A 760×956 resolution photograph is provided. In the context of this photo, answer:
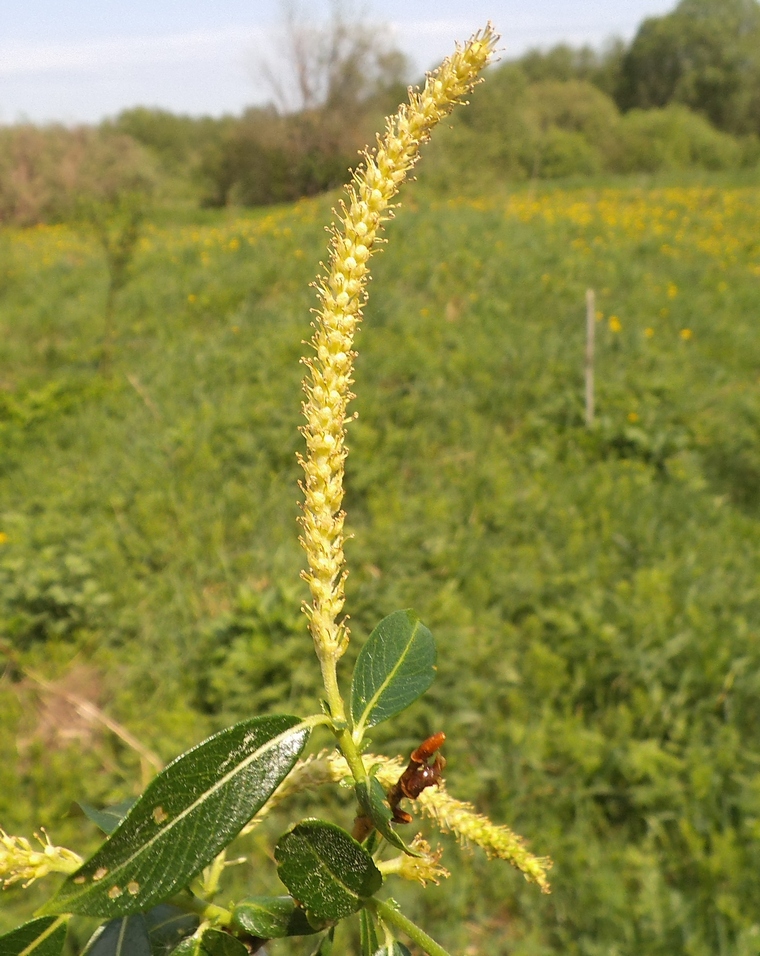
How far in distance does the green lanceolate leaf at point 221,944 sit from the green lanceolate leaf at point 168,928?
23 mm

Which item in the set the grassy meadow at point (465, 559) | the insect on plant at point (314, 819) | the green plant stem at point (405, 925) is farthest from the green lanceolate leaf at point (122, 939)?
the grassy meadow at point (465, 559)

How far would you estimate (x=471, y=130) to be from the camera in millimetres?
5176

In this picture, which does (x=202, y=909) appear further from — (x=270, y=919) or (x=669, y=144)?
(x=669, y=144)

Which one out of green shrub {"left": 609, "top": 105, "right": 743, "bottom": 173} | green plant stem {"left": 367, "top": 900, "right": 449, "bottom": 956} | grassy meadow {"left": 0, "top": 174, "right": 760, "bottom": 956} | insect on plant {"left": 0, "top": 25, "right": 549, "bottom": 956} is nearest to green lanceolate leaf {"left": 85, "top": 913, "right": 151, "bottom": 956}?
insect on plant {"left": 0, "top": 25, "right": 549, "bottom": 956}

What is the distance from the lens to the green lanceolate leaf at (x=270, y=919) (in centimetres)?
35

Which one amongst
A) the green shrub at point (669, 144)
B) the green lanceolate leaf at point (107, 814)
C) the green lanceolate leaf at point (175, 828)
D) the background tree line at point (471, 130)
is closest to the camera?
the green lanceolate leaf at point (175, 828)

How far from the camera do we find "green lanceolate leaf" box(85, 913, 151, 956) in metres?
0.33

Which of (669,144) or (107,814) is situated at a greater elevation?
(669,144)

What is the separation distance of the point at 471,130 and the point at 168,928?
561 cm

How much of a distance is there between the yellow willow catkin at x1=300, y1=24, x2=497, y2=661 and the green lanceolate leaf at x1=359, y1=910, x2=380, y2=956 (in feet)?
0.41

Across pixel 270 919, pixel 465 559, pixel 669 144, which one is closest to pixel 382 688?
pixel 270 919

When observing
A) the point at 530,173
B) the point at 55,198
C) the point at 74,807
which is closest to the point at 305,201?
the point at 530,173

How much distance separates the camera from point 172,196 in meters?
8.33

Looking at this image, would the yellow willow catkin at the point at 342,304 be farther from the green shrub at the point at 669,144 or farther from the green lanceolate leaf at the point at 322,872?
the green shrub at the point at 669,144
